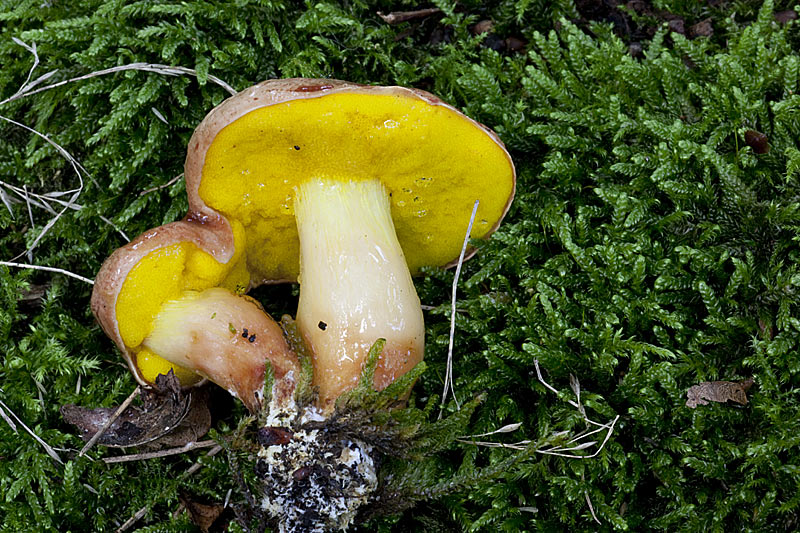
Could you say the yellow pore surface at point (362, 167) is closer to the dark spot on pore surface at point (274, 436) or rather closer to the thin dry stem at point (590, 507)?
the dark spot on pore surface at point (274, 436)

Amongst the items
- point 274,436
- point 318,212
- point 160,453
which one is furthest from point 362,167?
point 160,453

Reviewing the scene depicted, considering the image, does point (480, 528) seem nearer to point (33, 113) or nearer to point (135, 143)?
point (135, 143)

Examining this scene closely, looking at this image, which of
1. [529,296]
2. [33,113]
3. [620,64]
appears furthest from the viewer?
[33,113]

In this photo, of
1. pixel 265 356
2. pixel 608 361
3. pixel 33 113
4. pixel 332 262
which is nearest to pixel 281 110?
pixel 332 262

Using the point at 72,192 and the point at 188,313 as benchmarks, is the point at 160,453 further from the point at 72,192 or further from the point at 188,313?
the point at 72,192

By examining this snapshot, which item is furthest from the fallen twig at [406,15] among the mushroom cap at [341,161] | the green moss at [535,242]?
the mushroom cap at [341,161]

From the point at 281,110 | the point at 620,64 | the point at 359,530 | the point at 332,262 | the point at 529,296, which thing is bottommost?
the point at 359,530

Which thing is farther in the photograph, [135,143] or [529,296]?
[135,143]

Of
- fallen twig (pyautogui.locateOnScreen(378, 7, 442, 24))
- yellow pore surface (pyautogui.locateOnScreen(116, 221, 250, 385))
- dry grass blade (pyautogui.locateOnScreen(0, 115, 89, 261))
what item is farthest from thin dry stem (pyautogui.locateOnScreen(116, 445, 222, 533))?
fallen twig (pyautogui.locateOnScreen(378, 7, 442, 24))
